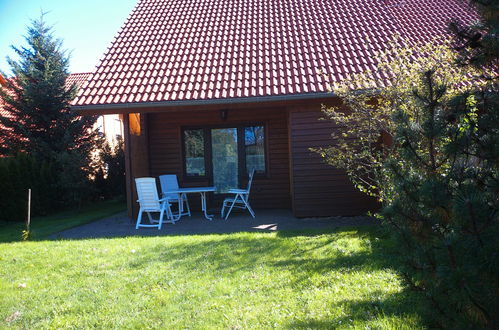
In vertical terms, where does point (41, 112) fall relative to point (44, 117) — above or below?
above

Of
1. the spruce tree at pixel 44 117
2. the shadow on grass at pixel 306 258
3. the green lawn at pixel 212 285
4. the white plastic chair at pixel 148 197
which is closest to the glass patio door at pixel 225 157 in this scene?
the white plastic chair at pixel 148 197

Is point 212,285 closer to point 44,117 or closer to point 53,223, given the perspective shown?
point 53,223

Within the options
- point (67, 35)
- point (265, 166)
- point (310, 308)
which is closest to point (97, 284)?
point (310, 308)

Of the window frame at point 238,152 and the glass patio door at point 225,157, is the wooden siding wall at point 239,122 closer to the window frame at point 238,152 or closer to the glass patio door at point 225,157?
the window frame at point 238,152

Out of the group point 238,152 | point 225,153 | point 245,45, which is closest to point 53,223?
point 225,153

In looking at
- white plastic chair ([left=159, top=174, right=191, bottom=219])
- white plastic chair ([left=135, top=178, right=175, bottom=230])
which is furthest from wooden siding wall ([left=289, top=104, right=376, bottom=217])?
white plastic chair ([left=135, top=178, right=175, bottom=230])

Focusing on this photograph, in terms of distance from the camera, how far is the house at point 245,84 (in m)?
8.52

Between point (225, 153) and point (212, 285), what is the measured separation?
642cm

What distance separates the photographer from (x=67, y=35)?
46.6 ft

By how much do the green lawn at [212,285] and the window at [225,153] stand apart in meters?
4.16

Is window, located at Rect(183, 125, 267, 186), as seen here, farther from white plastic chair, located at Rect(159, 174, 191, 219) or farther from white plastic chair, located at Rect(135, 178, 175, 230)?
white plastic chair, located at Rect(135, 178, 175, 230)

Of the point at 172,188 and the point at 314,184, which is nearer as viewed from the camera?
the point at 314,184

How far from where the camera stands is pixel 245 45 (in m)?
10.4

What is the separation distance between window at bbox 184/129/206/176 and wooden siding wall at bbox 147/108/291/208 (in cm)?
19
